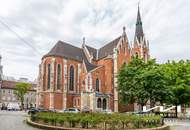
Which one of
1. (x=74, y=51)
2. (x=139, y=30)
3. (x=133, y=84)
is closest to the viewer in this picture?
(x=133, y=84)

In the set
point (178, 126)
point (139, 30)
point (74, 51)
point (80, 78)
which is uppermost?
point (139, 30)

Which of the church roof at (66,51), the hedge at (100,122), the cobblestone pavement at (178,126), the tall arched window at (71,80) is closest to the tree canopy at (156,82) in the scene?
the cobblestone pavement at (178,126)

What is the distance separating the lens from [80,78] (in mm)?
60219

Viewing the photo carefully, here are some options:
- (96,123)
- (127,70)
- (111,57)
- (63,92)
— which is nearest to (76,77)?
(63,92)

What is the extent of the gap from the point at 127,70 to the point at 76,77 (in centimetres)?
2106

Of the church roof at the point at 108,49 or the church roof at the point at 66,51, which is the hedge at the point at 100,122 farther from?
the church roof at the point at 108,49

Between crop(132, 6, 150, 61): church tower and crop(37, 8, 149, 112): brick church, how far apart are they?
27.3 feet

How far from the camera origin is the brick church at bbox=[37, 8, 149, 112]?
5447 cm

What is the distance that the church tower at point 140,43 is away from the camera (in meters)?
71.2

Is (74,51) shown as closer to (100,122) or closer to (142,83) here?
(142,83)

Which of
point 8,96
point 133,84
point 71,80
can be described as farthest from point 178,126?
point 8,96

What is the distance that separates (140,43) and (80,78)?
21629 mm

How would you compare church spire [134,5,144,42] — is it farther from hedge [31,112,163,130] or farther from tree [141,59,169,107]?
hedge [31,112,163,130]

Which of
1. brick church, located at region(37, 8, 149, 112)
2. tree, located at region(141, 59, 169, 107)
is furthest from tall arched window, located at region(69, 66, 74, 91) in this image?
tree, located at region(141, 59, 169, 107)
